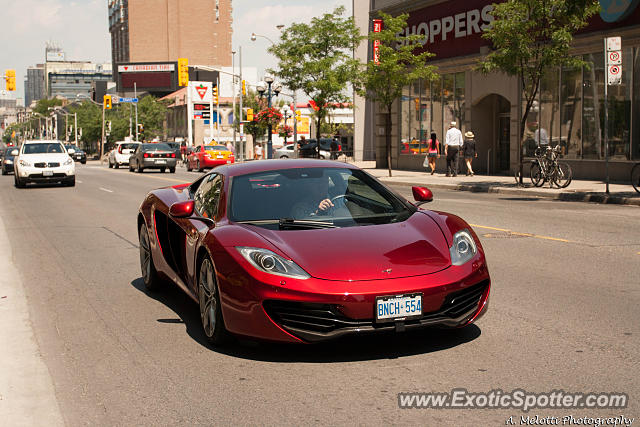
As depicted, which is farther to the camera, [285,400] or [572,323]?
[572,323]

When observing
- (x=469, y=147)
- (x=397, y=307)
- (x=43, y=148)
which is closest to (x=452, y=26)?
(x=469, y=147)

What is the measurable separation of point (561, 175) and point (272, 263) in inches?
763

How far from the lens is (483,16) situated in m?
33.9

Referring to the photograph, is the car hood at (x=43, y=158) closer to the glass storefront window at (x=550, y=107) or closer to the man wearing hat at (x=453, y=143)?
the man wearing hat at (x=453, y=143)

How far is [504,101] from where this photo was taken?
34969mm

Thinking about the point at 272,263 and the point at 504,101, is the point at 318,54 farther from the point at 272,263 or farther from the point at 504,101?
the point at 272,263

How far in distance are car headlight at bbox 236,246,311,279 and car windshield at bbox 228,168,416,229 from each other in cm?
54

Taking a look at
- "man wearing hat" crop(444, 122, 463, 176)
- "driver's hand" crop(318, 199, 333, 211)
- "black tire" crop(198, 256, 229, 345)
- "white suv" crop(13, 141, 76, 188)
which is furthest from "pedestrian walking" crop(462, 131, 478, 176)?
"black tire" crop(198, 256, 229, 345)

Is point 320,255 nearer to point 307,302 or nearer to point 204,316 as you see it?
point 307,302

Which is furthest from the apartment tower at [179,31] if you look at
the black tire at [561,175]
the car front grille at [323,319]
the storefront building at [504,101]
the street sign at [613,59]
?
the car front grille at [323,319]

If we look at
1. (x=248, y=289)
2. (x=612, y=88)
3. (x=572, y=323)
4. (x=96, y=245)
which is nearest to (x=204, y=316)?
(x=248, y=289)

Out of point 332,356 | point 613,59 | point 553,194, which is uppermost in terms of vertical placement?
point 613,59

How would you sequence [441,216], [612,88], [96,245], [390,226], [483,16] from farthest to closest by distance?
[483,16], [612,88], [96,245], [441,216], [390,226]

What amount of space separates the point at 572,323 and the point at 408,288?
1.90m
